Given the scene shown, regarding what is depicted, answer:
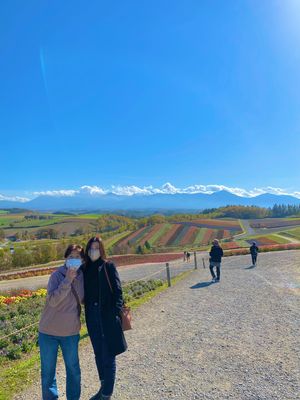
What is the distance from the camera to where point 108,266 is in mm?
4445

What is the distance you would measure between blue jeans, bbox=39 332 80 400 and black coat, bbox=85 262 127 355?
44 cm

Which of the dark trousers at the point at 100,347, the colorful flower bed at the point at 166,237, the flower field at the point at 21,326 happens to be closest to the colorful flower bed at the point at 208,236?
the colorful flower bed at the point at 166,237

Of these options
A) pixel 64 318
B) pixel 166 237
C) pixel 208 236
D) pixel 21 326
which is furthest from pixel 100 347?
pixel 166 237

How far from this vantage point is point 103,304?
14.4 feet

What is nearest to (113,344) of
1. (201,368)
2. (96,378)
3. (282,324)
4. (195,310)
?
(96,378)

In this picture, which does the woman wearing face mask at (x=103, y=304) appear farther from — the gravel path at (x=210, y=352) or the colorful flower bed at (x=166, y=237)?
the colorful flower bed at (x=166, y=237)

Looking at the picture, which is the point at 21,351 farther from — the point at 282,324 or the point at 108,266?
the point at 282,324

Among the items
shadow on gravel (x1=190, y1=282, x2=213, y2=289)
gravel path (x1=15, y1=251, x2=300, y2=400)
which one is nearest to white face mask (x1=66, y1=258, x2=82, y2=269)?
gravel path (x1=15, y1=251, x2=300, y2=400)

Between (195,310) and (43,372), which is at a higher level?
(43,372)

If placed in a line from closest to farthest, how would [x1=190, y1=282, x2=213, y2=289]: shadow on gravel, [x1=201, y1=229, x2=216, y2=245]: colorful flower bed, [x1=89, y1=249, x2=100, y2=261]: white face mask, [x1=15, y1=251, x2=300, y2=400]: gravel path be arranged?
[x1=89, y1=249, x2=100, y2=261]: white face mask → [x1=15, y1=251, x2=300, y2=400]: gravel path → [x1=190, y1=282, x2=213, y2=289]: shadow on gravel → [x1=201, y1=229, x2=216, y2=245]: colorful flower bed

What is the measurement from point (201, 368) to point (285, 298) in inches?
279

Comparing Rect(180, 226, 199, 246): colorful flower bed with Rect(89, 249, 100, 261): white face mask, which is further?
Rect(180, 226, 199, 246): colorful flower bed

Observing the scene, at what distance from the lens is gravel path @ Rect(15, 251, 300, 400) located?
5082 millimetres

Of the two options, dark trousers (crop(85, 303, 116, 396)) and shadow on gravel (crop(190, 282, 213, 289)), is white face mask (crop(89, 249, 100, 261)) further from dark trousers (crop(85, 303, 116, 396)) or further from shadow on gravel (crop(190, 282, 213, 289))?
shadow on gravel (crop(190, 282, 213, 289))
